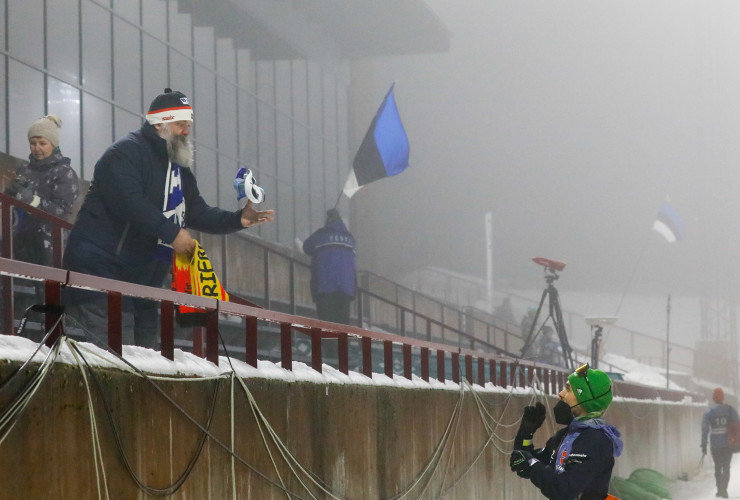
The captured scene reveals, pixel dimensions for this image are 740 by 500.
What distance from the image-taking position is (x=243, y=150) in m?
30.7

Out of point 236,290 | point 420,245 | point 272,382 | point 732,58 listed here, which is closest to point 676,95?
point 732,58

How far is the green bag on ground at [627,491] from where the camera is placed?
19.8 meters

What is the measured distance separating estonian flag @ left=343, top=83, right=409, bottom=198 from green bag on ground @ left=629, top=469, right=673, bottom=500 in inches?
245

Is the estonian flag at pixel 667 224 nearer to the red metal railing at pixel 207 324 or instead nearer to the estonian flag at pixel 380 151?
the estonian flag at pixel 380 151

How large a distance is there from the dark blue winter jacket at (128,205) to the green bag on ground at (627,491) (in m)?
13.9

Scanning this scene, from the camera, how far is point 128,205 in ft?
21.9

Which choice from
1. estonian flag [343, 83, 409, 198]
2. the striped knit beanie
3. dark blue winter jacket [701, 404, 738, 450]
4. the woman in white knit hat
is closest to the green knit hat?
the striped knit beanie

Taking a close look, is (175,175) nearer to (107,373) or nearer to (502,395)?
(107,373)

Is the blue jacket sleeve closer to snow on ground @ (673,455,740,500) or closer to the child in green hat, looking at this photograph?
the child in green hat

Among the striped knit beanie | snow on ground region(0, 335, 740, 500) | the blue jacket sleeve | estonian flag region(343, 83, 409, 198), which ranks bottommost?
the blue jacket sleeve

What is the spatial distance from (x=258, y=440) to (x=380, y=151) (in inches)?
546

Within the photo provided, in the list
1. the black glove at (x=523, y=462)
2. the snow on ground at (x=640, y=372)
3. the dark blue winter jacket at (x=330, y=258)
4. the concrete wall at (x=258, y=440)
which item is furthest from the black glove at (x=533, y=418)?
the snow on ground at (x=640, y=372)

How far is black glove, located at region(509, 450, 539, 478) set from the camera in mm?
6645

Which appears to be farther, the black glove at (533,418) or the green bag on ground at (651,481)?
the green bag on ground at (651,481)
